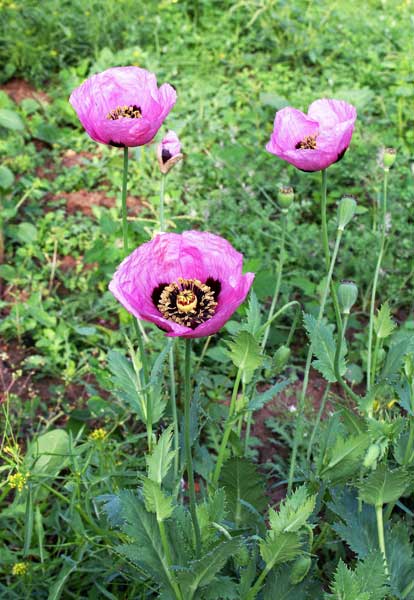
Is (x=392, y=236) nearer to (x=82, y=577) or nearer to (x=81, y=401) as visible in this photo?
(x=81, y=401)

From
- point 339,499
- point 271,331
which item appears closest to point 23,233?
point 271,331

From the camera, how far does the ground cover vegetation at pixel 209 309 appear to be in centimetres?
133

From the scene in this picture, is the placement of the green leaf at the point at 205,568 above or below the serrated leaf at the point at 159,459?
below

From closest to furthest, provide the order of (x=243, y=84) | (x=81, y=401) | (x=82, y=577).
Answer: (x=82, y=577)
(x=81, y=401)
(x=243, y=84)

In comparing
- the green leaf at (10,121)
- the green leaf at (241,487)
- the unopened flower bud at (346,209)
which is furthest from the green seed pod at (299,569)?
the green leaf at (10,121)

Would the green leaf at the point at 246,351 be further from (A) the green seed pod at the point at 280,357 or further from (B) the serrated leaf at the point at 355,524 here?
(B) the serrated leaf at the point at 355,524

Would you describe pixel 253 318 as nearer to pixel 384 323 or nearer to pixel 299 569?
pixel 384 323

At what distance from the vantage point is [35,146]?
336 cm

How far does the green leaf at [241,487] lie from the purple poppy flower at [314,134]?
59 cm

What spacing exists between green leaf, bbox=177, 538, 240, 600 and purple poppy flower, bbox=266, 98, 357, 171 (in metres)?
0.65

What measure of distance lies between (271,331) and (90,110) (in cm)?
119

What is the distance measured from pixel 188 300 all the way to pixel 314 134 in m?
0.57

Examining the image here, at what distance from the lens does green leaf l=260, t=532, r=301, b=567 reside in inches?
48.5

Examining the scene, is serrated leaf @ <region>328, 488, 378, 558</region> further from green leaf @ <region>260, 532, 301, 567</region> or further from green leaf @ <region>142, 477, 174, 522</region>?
green leaf @ <region>142, 477, 174, 522</region>
